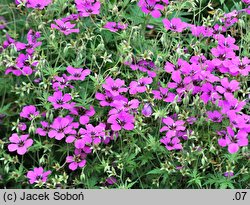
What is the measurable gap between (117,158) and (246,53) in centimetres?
93

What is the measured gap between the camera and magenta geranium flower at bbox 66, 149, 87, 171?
9.62ft

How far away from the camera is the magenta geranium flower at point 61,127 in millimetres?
2908

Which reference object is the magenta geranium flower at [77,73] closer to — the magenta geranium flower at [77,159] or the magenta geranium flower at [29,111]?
the magenta geranium flower at [29,111]

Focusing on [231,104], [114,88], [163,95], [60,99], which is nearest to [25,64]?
[60,99]

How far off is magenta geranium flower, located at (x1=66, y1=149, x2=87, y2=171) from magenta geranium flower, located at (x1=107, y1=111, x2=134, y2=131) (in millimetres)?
255

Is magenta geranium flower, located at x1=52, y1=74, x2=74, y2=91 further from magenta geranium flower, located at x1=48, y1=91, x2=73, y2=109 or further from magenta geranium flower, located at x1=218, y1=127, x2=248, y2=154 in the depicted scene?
magenta geranium flower, located at x1=218, y1=127, x2=248, y2=154

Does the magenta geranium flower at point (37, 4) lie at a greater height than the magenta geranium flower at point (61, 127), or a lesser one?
greater

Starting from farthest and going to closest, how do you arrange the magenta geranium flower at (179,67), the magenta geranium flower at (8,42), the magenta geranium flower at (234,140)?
the magenta geranium flower at (8,42) < the magenta geranium flower at (179,67) < the magenta geranium flower at (234,140)

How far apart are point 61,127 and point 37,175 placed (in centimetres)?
28

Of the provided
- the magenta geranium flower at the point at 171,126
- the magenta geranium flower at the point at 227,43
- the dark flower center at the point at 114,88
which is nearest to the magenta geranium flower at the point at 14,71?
the dark flower center at the point at 114,88

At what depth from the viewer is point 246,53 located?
3.09 m

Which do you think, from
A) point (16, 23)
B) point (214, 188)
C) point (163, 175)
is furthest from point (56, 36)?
point (214, 188)

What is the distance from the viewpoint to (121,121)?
2.86 m

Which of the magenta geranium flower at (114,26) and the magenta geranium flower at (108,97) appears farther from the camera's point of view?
the magenta geranium flower at (114,26)
